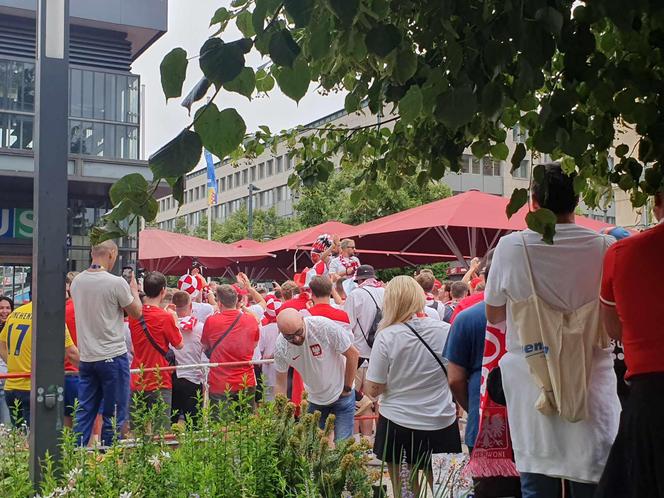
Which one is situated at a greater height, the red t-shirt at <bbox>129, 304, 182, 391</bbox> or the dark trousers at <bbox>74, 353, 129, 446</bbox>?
the red t-shirt at <bbox>129, 304, 182, 391</bbox>

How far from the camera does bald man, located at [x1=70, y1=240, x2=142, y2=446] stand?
24.2 ft

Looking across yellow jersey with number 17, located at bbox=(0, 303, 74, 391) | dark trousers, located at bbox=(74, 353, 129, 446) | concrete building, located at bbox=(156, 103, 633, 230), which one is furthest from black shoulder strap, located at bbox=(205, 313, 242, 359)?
concrete building, located at bbox=(156, 103, 633, 230)

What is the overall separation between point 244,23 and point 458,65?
62 cm

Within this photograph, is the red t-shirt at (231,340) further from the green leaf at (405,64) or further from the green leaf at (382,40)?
the green leaf at (382,40)

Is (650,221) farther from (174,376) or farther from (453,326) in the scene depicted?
(174,376)

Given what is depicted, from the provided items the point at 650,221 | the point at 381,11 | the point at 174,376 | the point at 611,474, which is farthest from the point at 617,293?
the point at 174,376

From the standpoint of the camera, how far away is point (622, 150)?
3680 mm

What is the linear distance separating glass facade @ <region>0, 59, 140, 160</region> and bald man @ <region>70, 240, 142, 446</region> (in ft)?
38.5

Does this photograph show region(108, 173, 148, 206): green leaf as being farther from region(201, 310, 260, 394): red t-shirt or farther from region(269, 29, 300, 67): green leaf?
region(201, 310, 260, 394): red t-shirt

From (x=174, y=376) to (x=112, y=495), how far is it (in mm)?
5776

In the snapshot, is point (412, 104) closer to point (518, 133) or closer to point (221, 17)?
point (221, 17)

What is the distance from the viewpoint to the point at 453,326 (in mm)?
4668

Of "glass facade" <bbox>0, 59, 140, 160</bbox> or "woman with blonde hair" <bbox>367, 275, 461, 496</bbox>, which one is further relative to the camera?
"glass facade" <bbox>0, 59, 140, 160</bbox>

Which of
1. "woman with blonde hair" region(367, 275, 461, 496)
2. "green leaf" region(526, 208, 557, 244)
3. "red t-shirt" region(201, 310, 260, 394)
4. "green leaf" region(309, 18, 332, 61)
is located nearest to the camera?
"green leaf" region(309, 18, 332, 61)
